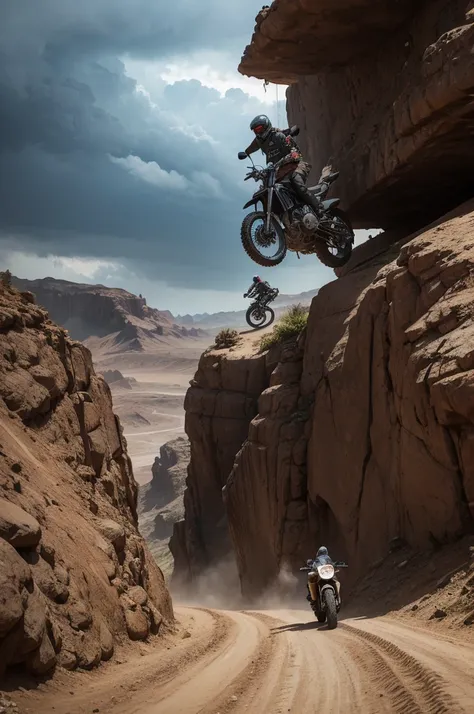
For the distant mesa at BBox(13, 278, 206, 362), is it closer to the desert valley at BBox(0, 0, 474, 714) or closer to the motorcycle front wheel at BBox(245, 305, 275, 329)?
the motorcycle front wheel at BBox(245, 305, 275, 329)

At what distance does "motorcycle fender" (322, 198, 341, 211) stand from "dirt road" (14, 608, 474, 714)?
542 inches

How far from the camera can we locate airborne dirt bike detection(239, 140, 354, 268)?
61.0ft

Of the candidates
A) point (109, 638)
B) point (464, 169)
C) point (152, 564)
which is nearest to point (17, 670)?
point (109, 638)

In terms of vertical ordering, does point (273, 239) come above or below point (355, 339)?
above

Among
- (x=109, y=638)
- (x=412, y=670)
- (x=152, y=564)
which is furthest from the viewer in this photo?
(x=152, y=564)

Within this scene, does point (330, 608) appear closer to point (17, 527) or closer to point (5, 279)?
point (17, 527)

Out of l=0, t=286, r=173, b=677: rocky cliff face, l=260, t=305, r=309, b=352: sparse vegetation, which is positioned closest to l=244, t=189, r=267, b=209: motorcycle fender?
l=260, t=305, r=309, b=352: sparse vegetation

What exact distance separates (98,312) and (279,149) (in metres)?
110

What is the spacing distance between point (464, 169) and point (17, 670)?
17.0 meters

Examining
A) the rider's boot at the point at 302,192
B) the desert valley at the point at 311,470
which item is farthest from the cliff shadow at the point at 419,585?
the rider's boot at the point at 302,192

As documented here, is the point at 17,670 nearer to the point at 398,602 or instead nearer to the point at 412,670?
the point at 412,670

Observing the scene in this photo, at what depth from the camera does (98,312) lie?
126750 mm

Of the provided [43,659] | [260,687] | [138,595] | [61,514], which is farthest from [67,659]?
[138,595]

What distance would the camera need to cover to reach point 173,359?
120 meters
